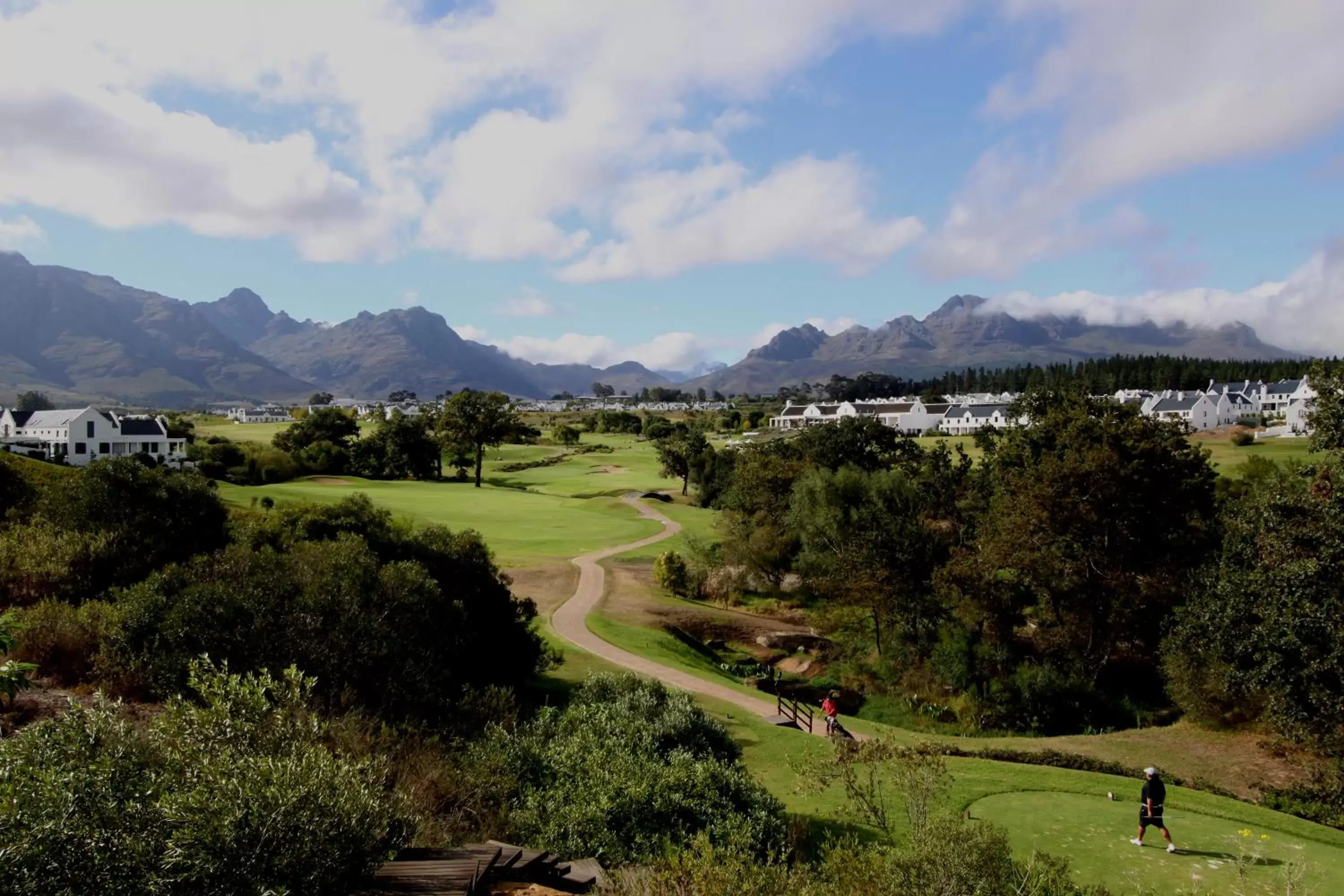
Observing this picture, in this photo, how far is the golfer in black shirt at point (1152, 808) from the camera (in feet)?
41.3

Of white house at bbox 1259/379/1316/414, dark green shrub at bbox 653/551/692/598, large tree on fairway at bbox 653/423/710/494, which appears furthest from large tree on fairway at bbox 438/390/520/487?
white house at bbox 1259/379/1316/414

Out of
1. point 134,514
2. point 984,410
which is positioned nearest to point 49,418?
point 134,514

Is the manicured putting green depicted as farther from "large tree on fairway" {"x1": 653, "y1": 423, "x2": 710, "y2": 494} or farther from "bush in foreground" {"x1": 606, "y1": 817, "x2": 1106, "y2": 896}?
"large tree on fairway" {"x1": 653, "y1": 423, "x2": 710, "y2": 494}

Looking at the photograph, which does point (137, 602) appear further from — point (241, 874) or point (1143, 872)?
point (1143, 872)

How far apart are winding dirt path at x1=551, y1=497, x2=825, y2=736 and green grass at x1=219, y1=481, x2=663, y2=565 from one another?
3.87m

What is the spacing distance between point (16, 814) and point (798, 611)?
34.4 m

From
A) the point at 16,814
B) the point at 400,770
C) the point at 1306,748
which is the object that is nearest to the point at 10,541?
the point at 400,770

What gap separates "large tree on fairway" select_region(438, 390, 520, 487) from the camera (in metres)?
72.6

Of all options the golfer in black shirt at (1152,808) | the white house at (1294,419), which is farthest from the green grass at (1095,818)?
the white house at (1294,419)

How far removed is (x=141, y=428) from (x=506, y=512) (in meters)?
45.9

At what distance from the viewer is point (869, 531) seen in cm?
3312

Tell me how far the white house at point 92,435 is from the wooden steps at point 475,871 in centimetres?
7359

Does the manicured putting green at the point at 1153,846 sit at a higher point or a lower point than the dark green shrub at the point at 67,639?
lower

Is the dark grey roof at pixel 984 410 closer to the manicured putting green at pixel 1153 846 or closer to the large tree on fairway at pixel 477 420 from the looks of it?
the large tree on fairway at pixel 477 420
